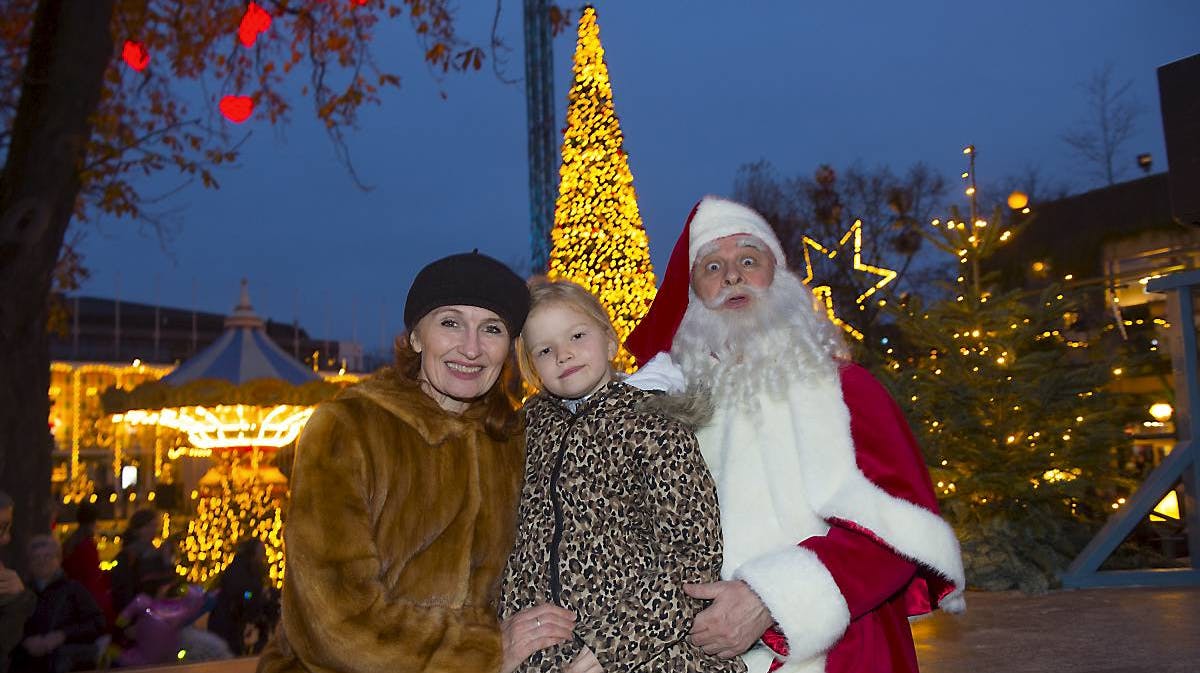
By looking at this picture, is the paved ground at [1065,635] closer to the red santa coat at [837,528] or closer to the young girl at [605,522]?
the red santa coat at [837,528]

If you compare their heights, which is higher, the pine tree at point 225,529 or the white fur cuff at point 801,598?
the white fur cuff at point 801,598

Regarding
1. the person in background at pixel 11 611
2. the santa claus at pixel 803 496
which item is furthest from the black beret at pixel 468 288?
the person in background at pixel 11 611

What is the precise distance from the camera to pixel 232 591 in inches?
284

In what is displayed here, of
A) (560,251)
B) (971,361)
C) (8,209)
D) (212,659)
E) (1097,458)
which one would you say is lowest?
(212,659)

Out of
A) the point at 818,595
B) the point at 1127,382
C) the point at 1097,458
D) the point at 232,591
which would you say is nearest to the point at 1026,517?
the point at 1097,458

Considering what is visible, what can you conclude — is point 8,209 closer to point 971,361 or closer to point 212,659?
point 212,659

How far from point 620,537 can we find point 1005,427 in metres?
6.91

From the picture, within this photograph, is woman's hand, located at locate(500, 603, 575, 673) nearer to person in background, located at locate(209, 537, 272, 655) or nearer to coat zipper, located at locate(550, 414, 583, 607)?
coat zipper, located at locate(550, 414, 583, 607)

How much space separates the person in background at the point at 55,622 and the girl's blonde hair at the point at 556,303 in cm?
427

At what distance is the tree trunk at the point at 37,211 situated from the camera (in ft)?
20.0

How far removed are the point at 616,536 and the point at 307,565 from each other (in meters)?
0.70

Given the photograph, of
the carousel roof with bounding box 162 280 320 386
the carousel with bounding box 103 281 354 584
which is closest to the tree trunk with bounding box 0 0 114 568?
the carousel with bounding box 103 281 354 584

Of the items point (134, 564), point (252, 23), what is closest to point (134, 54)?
point (252, 23)

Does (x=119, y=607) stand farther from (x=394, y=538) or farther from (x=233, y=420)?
(x=394, y=538)
